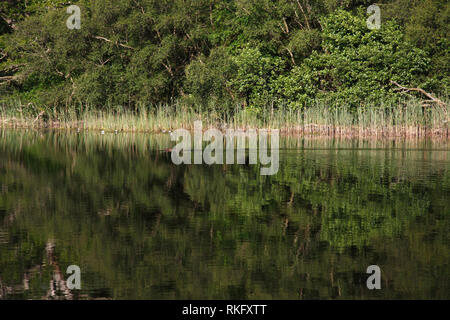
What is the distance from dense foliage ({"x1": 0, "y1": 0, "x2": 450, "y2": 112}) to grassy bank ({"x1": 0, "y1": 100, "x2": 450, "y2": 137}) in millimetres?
684

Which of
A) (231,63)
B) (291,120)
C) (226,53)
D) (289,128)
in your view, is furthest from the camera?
(226,53)

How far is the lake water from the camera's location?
7402mm

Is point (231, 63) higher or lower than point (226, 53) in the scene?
lower

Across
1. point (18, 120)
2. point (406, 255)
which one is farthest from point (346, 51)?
point (406, 255)

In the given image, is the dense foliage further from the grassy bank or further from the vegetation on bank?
the grassy bank

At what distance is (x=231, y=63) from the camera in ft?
114

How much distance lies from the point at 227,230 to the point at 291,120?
2177 cm

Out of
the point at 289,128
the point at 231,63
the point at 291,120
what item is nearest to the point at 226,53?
the point at 231,63

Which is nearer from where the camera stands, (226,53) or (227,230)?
(227,230)

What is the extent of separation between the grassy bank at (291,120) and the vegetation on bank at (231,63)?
0.36 ft

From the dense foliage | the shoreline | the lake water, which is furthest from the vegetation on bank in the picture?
the lake water

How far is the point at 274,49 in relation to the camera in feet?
119

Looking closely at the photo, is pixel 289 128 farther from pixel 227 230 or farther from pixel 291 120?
pixel 227 230
